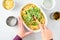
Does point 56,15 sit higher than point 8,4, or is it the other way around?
point 8,4

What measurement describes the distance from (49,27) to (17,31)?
0.17 meters

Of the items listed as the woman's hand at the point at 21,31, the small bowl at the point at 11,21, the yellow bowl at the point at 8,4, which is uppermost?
the yellow bowl at the point at 8,4

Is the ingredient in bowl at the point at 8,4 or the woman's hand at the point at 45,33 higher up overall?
the ingredient in bowl at the point at 8,4

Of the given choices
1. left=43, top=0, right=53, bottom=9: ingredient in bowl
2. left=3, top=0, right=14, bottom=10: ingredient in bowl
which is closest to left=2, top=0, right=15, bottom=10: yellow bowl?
left=3, top=0, right=14, bottom=10: ingredient in bowl

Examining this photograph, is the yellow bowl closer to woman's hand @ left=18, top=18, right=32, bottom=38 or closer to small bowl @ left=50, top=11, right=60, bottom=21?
woman's hand @ left=18, top=18, right=32, bottom=38

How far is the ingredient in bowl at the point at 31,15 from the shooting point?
943mm

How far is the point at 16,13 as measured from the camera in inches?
37.8

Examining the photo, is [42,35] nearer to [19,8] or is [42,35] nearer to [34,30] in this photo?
[34,30]

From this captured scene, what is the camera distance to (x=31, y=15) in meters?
0.95

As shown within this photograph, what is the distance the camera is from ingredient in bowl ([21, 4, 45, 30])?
0.94 metres

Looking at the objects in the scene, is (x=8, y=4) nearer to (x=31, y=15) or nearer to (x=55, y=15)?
(x=31, y=15)

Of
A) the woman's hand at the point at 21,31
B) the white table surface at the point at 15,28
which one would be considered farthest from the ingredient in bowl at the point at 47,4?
the woman's hand at the point at 21,31

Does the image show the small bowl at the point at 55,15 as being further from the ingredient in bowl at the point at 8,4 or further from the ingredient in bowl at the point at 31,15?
the ingredient in bowl at the point at 8,4

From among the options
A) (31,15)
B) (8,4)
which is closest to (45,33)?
(31,15)
